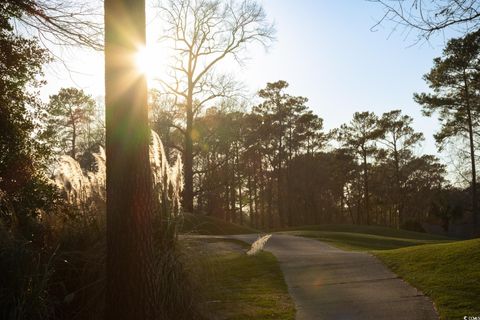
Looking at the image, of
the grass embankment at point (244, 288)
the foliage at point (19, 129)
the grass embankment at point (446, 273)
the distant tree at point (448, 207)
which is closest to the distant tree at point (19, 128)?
the foliage at point (19, 129)

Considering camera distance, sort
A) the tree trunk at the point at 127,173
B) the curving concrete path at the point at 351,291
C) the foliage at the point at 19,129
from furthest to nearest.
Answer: the foliage at the point at 19,129 → the curving concrete path at the point at 351,291 → the tree trunk at the point at 127,173

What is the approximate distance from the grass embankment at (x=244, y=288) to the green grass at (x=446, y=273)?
2.10 meters

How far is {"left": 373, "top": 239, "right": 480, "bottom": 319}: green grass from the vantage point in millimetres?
6672

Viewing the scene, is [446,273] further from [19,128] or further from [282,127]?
[282,127]

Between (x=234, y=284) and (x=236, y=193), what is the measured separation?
4796 cm

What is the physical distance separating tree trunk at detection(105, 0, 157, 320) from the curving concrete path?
A: 2886 mm

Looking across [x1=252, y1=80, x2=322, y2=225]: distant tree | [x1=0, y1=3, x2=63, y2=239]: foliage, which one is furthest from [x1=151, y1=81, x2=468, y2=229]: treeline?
[x1=0, y1=3, x2=63, y2=239]: foliage

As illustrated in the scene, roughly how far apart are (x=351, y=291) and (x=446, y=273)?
187 cm

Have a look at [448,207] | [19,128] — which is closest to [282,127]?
[448,207]

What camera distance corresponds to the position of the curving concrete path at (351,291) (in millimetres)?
6594

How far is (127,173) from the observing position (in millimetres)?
4520

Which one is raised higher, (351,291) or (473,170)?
(473,170)

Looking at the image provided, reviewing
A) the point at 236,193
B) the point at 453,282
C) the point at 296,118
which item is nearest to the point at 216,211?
the point at 236,193

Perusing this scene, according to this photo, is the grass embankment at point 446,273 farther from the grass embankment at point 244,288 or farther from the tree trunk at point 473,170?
the tree trunk at point 473,170
